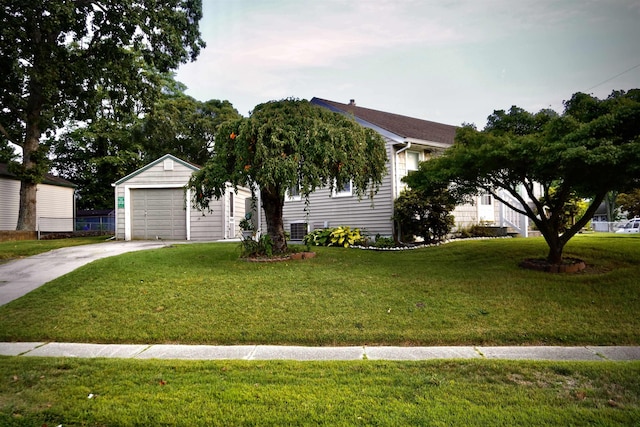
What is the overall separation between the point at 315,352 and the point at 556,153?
17.3 feet

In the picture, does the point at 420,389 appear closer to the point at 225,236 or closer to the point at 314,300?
the point at 314,300

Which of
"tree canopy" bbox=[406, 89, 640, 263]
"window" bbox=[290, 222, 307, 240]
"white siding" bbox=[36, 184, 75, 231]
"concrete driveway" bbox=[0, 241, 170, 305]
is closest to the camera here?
"tree canopy" bbox=[406, 89, 640, 263]

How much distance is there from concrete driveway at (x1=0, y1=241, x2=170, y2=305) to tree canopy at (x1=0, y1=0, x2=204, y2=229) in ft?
24.1

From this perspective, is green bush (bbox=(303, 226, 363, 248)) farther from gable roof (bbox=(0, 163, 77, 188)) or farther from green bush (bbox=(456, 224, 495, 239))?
gable roof (bbox=(0, 163, 77, 188))

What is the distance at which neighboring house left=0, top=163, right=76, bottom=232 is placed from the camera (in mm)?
22578

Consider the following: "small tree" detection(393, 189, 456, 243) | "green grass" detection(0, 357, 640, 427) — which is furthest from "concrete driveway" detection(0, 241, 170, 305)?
"small tree" detection(393, 189, 456, 243)

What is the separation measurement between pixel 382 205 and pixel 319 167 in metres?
6.15

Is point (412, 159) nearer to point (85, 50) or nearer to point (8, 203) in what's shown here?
point (85, 50)

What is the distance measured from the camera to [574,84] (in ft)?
38.4

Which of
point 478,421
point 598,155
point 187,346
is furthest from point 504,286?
point 187,346

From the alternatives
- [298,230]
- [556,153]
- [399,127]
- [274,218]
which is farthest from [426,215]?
[556,153]

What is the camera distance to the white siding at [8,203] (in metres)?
22.4

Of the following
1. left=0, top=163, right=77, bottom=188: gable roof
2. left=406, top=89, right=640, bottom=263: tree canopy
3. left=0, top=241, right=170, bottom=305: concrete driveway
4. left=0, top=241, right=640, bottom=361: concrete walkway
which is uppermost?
left=0, top=163, right=77, bottom=188: gable roof

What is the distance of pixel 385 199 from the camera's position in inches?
582
